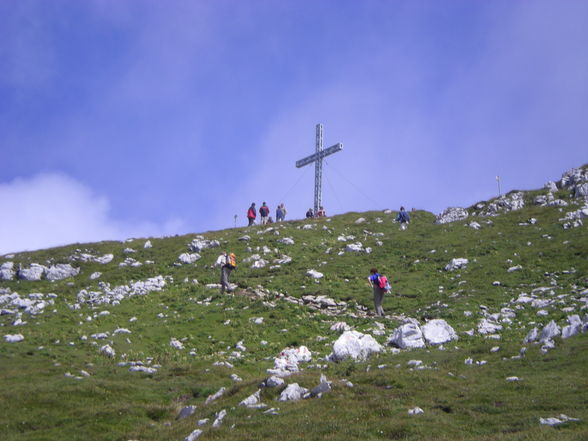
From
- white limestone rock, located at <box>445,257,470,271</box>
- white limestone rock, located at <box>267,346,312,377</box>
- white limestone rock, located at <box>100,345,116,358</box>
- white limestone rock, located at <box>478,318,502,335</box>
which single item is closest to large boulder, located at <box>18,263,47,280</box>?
white limestone rock, located at <box>100,345,116,358</box>

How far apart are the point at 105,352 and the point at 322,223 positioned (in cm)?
3375

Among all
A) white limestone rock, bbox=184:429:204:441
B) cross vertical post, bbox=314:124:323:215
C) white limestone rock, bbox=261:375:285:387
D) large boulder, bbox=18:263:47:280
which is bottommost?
white limestone rock, bbox=184:429:204:441

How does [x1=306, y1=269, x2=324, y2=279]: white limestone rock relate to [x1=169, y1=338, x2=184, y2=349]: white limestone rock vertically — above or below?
above

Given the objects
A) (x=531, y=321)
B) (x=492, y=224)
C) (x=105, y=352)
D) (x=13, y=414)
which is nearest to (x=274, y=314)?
(x=105, y=352)

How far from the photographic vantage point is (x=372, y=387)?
57.7 feet

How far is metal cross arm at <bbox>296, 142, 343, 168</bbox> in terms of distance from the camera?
70.5 metres

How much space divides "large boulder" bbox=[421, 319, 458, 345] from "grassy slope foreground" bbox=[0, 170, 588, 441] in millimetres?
439

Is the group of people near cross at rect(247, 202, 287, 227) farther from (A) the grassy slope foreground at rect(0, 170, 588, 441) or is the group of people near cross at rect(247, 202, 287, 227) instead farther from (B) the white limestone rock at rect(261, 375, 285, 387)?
(B) the white limestone rock at rect(261, 375, 285, 387)

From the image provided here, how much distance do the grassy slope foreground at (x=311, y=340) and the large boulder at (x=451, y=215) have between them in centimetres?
433

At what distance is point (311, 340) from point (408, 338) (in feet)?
16.7

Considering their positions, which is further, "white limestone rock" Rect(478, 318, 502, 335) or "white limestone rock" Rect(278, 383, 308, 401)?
"white limestone rock" Rect(478, 318, 502, 335)

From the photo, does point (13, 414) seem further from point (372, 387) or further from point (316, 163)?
point (316, 163)

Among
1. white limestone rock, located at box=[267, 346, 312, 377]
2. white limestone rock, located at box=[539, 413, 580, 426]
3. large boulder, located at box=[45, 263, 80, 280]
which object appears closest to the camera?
white limestone rock, located at box=[539, 413, 580, 426]

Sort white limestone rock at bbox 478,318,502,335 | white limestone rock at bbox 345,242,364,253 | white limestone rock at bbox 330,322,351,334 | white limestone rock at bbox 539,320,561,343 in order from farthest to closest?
white limestone rock at bbox 345,242,364,253 < white limestone rock at bbox 330,322,351,334 < white limestone rock at bbox 478,318,502,335 < white limestone rock at bbox 539,320,561,343
